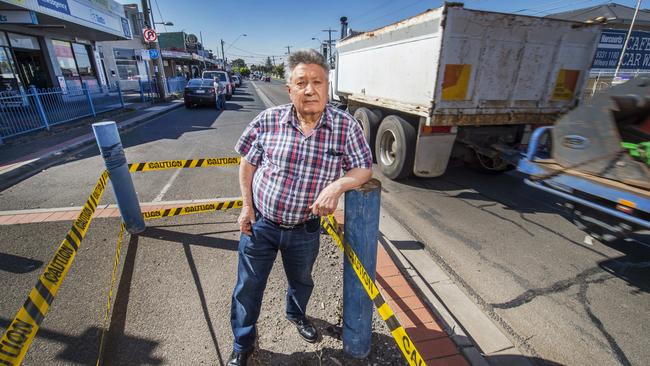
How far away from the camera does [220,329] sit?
2.26m

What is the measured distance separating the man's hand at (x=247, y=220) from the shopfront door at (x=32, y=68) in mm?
16085

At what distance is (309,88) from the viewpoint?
159 centimetres

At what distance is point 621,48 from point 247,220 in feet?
94.4

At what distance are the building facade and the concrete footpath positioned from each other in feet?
11.6

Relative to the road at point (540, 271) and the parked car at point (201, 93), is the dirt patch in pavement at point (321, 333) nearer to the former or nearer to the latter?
the road at point (540, 271)

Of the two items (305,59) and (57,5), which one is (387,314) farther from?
(57,5)

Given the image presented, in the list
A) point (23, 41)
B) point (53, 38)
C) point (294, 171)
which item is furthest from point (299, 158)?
point (53, 38)

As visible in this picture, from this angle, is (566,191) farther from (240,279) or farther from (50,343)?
(50,343)

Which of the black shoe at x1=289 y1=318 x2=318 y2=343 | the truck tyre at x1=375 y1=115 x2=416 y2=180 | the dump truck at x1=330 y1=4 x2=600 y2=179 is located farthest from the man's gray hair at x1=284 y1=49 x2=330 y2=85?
the truck tyre at x1=375 y1=115 x2=416 y2=180

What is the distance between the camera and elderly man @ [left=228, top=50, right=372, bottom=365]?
1.61 meters

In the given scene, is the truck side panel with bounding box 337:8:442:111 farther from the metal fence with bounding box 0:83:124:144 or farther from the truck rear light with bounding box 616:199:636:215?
the metal fence with bounding box 0:83:124:144

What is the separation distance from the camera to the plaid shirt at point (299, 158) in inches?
63.8

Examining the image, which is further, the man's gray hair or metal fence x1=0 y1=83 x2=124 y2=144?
→ metal fence x1=0 y1=83 x2=124 y2=144

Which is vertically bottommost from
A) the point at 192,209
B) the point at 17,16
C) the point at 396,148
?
the point at 192,209
